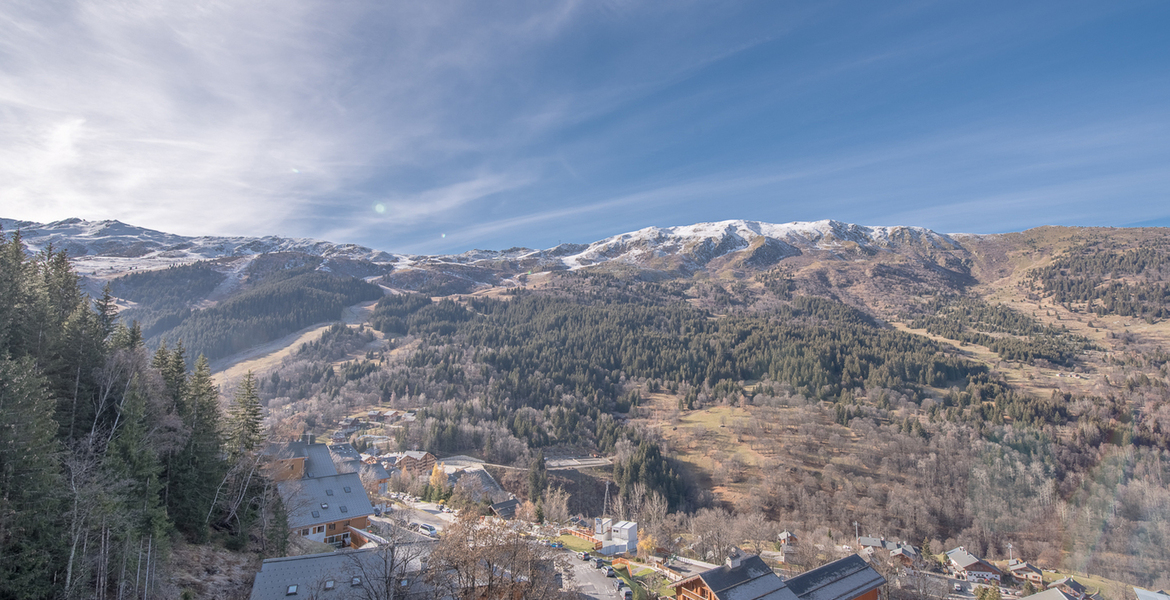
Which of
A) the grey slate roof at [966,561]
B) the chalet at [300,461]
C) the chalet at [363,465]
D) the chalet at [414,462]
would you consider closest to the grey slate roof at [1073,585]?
the grey slate roof at [966,561]

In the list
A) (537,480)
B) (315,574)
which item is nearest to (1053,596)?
(315,574)

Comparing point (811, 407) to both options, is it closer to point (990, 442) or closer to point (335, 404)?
point (990, 442)

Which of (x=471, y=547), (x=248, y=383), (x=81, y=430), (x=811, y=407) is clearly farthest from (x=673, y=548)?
(x=811, y=407)

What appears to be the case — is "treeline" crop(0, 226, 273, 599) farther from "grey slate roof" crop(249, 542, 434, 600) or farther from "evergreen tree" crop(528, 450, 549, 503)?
"evergreen tree" crop(528, 450, 549, 503)

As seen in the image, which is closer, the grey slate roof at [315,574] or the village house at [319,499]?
the grey slate roof at [315,574]

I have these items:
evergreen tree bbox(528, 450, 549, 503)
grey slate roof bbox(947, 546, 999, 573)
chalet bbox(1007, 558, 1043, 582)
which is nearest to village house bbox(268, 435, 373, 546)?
evergreen tree bbox(528, 450, 549, 503)

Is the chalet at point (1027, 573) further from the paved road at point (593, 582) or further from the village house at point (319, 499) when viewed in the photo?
the village house at point (319, 499)
